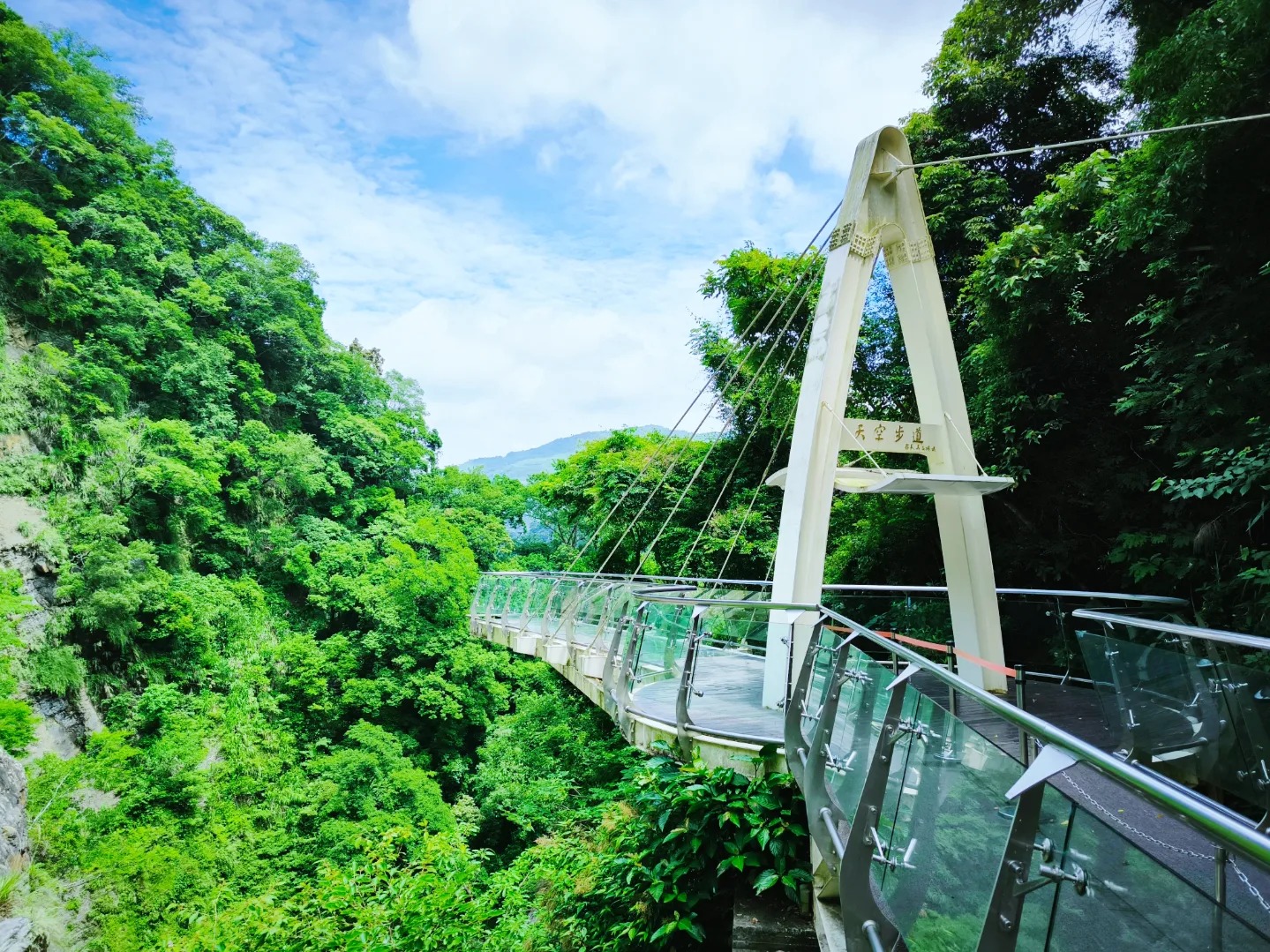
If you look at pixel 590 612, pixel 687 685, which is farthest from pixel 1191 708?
pixel 590 612

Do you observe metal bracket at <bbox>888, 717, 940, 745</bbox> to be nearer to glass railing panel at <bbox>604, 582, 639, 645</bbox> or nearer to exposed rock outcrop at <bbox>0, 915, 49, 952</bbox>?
glass railing panel at <bbox>604, 582, 639, 645</bbox>

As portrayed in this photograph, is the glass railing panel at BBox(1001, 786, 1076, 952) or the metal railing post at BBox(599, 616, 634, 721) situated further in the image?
the metal railing post at BBox(599, 616, 634, 721)

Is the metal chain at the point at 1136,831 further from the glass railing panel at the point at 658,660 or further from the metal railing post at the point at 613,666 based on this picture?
the metal railing post at the point at 613,666

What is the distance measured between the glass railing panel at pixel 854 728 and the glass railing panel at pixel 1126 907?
102 centimetres

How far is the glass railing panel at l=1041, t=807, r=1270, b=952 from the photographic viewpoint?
957 millimetres

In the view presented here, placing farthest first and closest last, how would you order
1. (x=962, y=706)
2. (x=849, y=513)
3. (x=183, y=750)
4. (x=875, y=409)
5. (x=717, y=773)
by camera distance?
1. (x=183, y=750)
2. (x=875, y=409)
3. (x=849, y=513)
4. (x=962, y=706)
5. (x=717, y=773)

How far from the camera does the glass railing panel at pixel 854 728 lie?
2336 mm

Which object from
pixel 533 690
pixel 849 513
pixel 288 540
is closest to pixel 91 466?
pixel 288 540

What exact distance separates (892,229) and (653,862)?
5894 mm

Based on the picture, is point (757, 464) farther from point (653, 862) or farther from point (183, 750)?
point (183, 750)

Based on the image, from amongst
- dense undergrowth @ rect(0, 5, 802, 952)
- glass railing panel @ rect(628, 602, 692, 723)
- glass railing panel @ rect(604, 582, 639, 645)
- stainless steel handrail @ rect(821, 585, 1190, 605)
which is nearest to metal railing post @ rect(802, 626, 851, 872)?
glass railing panel @ rect(628, 602, 692, 723)

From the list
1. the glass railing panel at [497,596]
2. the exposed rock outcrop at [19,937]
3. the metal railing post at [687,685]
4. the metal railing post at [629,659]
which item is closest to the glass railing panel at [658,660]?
the metal railing post at [629,659]

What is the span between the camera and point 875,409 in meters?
14.6

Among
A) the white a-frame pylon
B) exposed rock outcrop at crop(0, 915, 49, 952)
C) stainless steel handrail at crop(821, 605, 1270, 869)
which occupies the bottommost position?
exposed rock outcrop at crop(0, 915, 49, 952)
